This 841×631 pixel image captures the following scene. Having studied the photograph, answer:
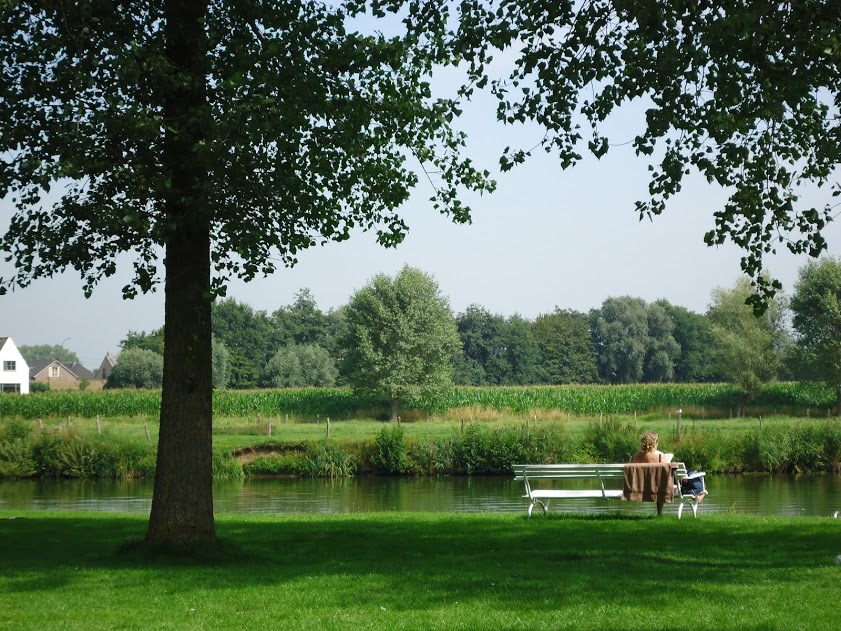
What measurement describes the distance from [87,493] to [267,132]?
879 inches

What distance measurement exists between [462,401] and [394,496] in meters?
37.3

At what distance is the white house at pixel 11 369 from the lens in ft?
346

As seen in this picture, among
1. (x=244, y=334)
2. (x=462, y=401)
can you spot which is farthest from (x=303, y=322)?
(x=462, y=401)

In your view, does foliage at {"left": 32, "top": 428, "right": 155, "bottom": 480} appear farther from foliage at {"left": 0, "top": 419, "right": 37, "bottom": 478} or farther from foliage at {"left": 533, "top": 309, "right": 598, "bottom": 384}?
foliage at {"left": 533, "top": 309, "right": 598, "bottom": 384}

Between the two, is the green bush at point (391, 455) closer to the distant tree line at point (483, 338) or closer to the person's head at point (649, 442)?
the person's head at point (649, 442)

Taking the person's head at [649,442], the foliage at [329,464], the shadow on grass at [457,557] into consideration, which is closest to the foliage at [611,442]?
the foliage at [329,464]

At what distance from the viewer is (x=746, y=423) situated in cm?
4969

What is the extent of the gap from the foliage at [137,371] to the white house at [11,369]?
54.1 ft

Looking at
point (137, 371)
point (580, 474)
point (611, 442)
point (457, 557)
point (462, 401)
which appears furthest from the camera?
point (137, 371)

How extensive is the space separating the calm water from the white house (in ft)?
250

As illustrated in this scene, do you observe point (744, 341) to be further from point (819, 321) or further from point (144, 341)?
point (144, 341)

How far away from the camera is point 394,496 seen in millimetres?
28500

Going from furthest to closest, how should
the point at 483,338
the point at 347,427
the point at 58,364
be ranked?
the point at 58,364
the point at 483,338
the point at 347,427

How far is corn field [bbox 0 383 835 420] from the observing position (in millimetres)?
58906
